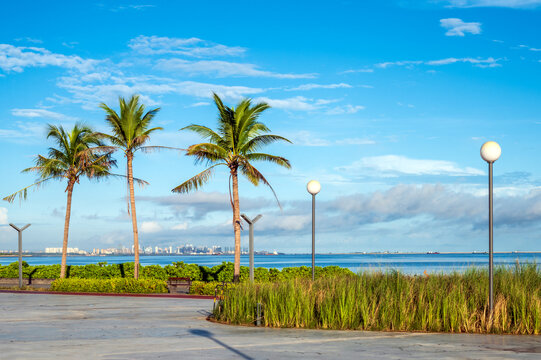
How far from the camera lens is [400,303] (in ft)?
48.0

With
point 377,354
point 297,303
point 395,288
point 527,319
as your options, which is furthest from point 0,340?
point 527,319

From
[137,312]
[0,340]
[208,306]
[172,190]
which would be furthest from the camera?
[172,190]

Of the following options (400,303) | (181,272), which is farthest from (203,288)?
(400,303)

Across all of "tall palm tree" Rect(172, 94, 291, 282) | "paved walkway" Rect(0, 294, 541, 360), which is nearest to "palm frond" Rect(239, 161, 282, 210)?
"tall palm tree" Rect(172, 94, 291, 282)

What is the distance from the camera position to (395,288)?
1548cm

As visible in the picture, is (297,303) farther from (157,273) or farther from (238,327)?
(157,273)

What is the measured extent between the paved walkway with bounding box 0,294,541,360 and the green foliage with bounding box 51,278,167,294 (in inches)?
500

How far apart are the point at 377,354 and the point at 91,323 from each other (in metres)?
9.43

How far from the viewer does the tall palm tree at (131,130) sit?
106 feet

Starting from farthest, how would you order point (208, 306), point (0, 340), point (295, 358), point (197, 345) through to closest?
point (208, 306), point (0, 340), point (197, 345), point (295, 358)

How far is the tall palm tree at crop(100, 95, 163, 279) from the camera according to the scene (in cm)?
3244

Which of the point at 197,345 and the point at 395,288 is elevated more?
the point at 395,288

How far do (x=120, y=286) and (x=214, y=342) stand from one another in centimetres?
1995

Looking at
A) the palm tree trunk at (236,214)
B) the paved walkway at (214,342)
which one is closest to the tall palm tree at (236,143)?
the palm tree trunk at (236,214)
